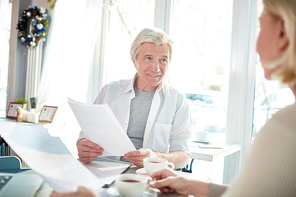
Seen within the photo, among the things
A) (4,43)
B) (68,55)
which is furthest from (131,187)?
(4,43)

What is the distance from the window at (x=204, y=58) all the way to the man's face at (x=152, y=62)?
0.82 m

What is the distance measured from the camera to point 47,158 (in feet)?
2.87

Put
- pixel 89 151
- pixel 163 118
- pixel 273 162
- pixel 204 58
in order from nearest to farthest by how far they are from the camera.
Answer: pixel 273 162, pixel 89 151, pixel 163 118, pixel 204 58

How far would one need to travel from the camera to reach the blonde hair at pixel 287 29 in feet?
1.93

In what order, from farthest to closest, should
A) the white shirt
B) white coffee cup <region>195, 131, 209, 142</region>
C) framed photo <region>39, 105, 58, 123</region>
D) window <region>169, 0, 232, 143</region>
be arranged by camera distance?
framed photo <region>39, 105, 58, 123</region> → window <region>169, 0, 232, 143</region> → white coffee cup <region>195, 131, 209, 142</region> → the white shirt

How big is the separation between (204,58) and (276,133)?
2160 mm

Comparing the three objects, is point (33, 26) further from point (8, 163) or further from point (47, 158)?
point (47, 158)

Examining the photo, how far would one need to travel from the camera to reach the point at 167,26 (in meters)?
2.79

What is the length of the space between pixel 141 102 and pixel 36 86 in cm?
205

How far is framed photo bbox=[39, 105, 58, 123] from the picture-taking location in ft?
9.38

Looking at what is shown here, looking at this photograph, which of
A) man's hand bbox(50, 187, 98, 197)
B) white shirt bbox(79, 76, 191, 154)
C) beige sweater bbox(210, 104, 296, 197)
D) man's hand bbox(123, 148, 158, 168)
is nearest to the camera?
beige sweater bbox(210, 104, 296, 197)

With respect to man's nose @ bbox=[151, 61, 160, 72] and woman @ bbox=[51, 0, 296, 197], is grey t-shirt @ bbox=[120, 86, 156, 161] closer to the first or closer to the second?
man's nose @ bbox=[151, 61, 160, 72]

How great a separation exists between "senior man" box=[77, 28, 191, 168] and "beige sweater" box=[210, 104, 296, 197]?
914 mm

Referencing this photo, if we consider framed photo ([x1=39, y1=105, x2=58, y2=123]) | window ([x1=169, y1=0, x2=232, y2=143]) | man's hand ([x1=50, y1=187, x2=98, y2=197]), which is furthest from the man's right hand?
framed photo ([x1=39, y1=105, x2=58, y2=123])
